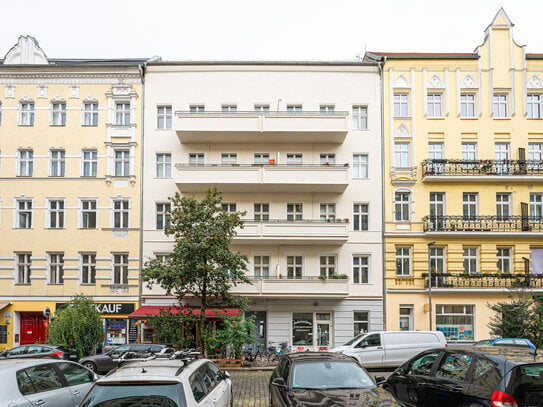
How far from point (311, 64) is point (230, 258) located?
1365cm

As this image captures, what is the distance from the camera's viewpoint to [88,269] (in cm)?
3106

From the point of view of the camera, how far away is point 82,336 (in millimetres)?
25547

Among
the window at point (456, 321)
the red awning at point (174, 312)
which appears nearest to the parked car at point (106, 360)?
the red awning at point (174, 312)

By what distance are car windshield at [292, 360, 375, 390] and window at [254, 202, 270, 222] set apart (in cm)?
2152

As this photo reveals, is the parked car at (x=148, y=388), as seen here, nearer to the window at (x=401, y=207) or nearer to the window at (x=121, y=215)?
the window at (x=121, y=215)

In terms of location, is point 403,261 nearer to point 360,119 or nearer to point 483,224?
point 483,224

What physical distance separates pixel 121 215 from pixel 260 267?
8.73 meters

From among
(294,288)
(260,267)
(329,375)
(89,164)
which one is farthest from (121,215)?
(329,375)

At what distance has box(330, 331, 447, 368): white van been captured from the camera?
2136cm

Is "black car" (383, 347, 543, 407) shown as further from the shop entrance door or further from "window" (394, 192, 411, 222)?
the shop entrance door

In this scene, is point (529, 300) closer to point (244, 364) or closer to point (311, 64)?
point (244, 364)

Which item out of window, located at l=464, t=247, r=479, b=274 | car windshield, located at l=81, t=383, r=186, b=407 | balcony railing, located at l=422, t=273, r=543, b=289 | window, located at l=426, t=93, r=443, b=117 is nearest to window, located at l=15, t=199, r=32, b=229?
balcony railing, located at l=422, t=273, r=543, b=289

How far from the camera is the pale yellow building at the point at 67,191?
30.6 meters

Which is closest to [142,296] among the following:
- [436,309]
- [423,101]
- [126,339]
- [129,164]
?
[126,339]
